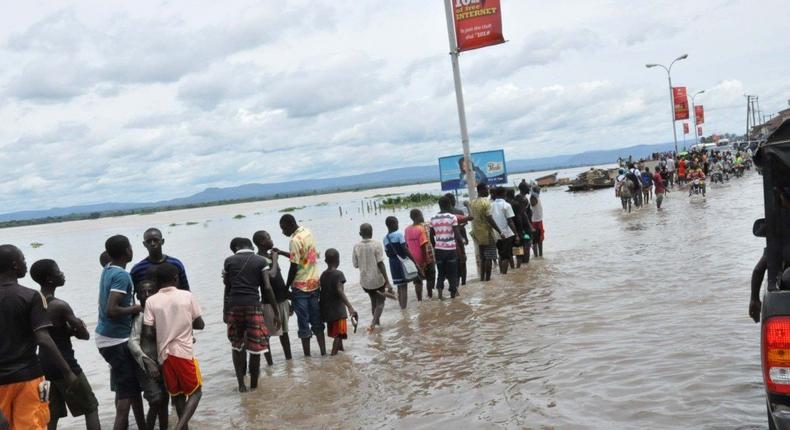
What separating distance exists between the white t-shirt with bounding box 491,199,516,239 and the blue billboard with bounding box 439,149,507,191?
4.49 m

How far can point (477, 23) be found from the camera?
1298cm

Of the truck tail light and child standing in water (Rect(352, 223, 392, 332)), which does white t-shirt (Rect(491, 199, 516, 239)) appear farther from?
the truck tail light

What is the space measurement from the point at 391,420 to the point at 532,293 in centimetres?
582

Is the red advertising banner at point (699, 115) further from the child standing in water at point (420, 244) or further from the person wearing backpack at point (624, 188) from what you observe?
the child standing in water at point (420, 244)

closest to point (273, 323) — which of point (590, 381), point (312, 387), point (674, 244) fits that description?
point (312, 387)

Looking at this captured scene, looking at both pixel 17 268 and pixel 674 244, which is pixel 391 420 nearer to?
pixel 17 268

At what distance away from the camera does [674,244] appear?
14703 mm

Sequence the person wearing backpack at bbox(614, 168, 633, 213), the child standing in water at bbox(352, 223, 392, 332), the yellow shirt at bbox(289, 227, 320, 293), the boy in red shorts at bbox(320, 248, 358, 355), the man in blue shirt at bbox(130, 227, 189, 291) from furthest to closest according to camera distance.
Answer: the person wearing backpack at bbox(614, 168, 633, 213) → the child standing in water at bbox(352, 223, 392, 332) → the boy in red shorts at bbox(320, 248, 358, 355) → the yellow shirt at bbox(289, 227, 320, 293) → the man in blue shirt at bbox(130, 227, 189, 291)

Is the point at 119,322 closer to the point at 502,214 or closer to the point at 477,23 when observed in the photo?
the point at 502,214

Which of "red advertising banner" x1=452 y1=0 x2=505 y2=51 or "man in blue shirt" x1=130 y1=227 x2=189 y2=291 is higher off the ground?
"red advertising banner" x1=452 y1=0 x2=505 y2=51

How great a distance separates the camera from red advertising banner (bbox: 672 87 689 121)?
44.0 meters

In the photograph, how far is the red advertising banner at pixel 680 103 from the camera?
44.0 meters

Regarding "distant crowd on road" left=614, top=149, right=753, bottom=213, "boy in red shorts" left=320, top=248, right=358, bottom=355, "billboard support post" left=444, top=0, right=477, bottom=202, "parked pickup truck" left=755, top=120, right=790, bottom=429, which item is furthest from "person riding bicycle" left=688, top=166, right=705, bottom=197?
"parked pickup truck" left=755, top=120, right=790, bottom=429

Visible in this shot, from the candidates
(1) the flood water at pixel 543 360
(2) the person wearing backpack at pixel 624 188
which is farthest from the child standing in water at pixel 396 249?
(2) the person wearing backpack at pixel 624 188
